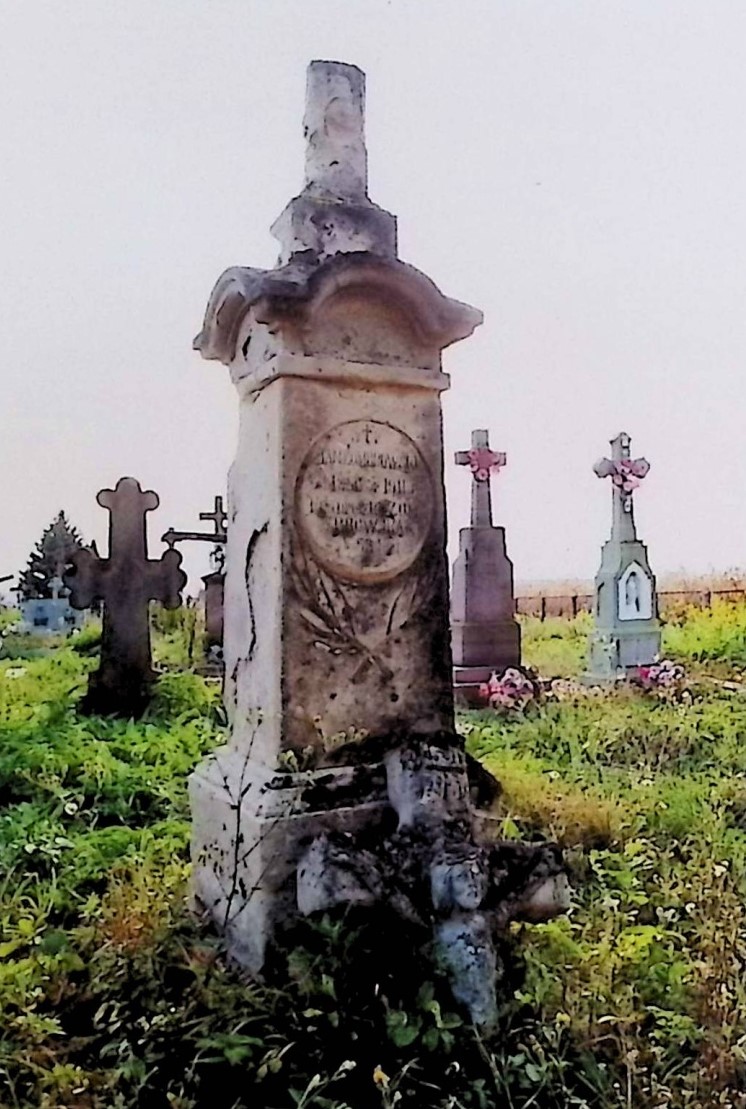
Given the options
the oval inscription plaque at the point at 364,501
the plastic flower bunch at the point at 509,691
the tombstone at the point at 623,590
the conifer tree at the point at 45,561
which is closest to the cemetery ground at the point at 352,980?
the oval inscription plaque at the point at 364,501

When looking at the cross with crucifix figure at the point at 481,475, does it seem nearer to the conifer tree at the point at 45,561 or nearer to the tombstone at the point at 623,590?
the tombstone at the point at 623,590

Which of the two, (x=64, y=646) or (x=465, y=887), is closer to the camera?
(x=465, y=887)

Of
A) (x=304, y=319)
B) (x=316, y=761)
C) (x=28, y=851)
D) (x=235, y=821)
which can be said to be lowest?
(x=28, y=851)

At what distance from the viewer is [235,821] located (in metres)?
2.89

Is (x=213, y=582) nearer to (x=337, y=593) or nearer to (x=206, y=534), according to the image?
(x=206, y=534)

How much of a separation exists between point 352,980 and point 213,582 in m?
6.23

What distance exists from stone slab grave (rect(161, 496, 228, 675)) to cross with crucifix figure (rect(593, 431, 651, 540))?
4.10 m

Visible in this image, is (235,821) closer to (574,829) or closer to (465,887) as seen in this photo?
(465,887)

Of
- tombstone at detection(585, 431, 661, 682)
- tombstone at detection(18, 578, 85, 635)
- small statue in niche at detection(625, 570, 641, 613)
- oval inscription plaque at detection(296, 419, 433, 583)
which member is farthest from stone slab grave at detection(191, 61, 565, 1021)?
tombstone at detection(18, 578, 85, 635)

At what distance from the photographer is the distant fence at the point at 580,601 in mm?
14688

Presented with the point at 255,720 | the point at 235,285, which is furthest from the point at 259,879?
the point at 235,285

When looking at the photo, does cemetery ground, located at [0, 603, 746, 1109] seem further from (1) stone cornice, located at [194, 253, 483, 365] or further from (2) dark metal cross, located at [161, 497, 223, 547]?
(2) dark metal cross, located at [161, 497, 223, 547]

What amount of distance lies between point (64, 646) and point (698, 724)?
5660 millimetres

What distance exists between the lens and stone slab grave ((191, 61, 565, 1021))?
270 cm
